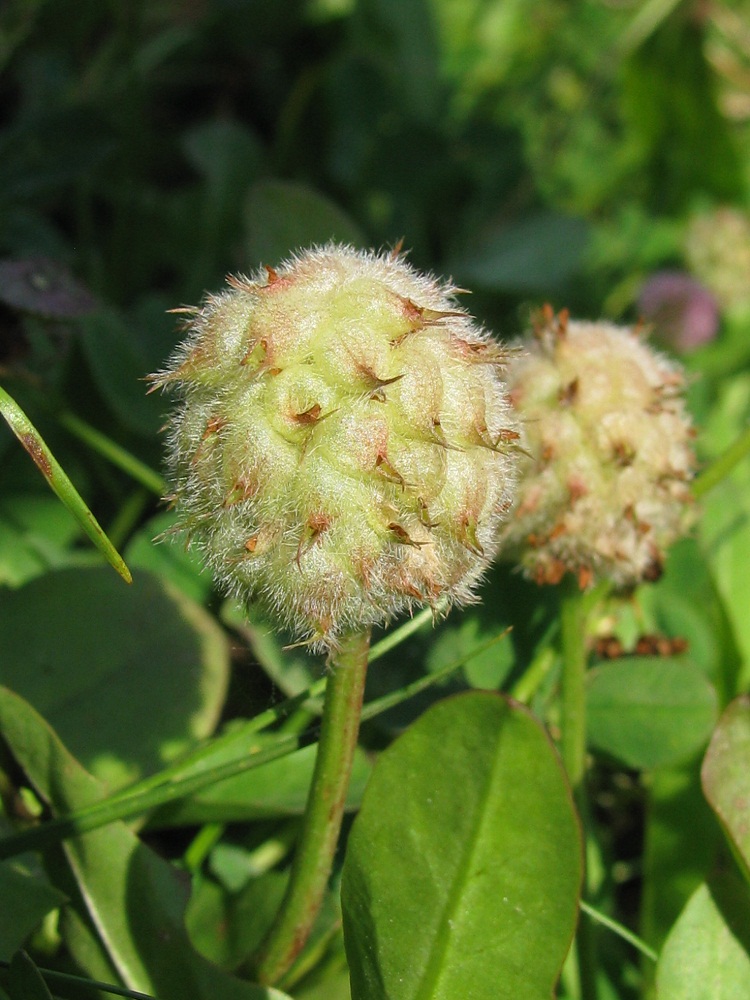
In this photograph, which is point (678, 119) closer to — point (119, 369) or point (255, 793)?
point (119, 369)

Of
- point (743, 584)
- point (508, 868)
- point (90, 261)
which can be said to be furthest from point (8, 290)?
point (743, 584)

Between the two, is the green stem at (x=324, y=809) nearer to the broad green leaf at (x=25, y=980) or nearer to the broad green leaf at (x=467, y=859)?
the broad green leaf at (x=467, y=859)

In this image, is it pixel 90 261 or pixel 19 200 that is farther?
pixel 90 261

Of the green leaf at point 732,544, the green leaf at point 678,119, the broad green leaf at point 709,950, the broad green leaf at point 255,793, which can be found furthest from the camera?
the green leaf at point 678,119

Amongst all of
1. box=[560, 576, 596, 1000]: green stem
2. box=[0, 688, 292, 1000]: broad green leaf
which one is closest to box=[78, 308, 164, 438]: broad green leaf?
box=[0, 688, 292, 1000]: broad green leaf

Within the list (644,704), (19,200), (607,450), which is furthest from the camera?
(19,200)

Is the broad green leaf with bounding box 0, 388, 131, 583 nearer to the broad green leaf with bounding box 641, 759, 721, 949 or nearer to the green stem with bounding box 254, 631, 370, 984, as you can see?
the green stem with bounding box 254, 631, 370, 984

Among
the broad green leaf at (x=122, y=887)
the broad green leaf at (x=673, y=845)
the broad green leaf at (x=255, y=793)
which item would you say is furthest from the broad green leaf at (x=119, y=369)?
the broad green leaf at (x=673, y=845)

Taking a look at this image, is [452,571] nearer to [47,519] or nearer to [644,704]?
[644,704]
